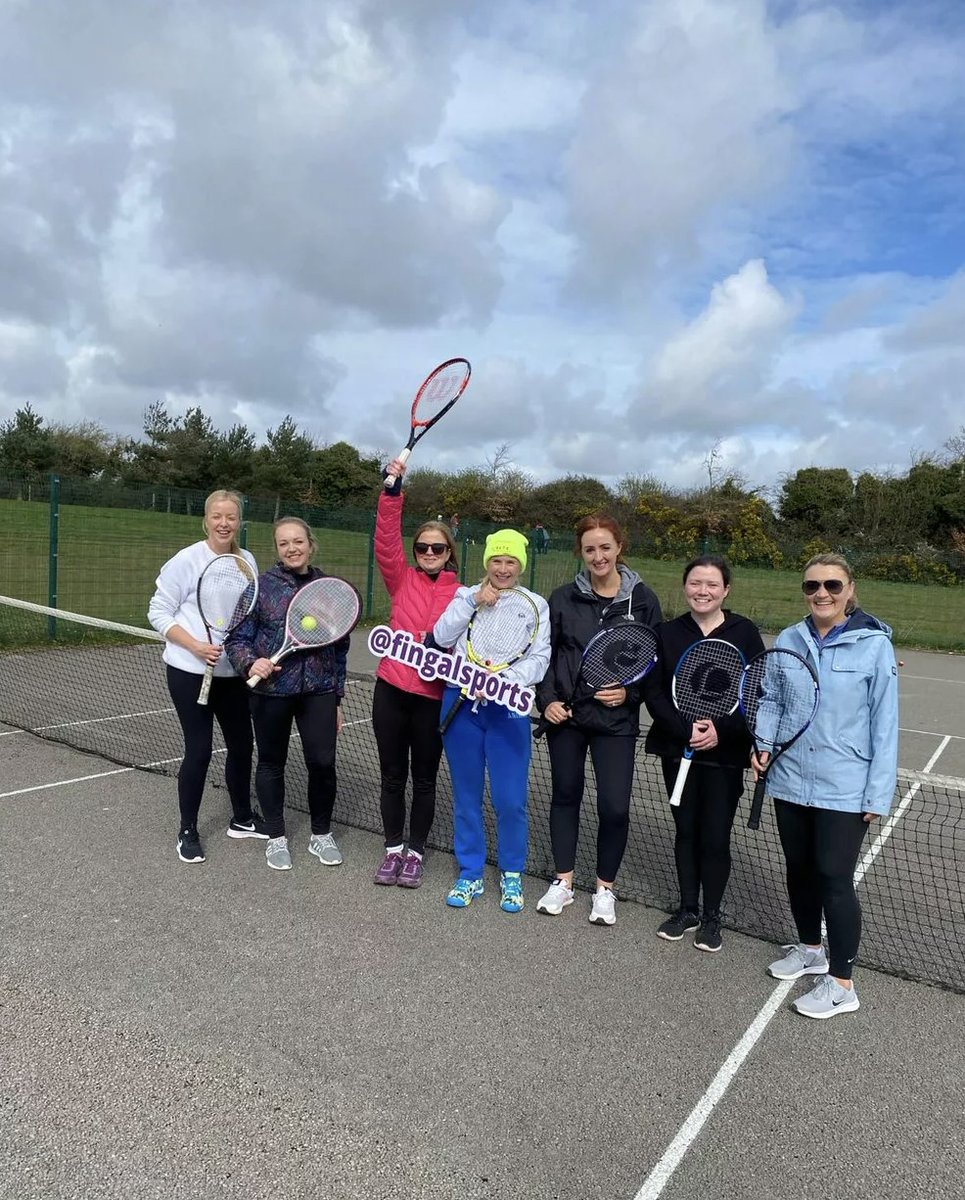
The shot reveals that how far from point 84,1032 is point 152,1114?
22.9 inches

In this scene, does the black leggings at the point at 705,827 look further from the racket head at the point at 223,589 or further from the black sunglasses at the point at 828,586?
the racket head at the point at 223,589

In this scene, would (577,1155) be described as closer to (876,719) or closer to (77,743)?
(876,719)

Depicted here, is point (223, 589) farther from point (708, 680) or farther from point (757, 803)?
point (757, 803)

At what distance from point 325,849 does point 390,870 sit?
0.47m

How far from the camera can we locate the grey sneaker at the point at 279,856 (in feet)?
15.6

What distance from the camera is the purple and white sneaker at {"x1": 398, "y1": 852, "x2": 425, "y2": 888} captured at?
15.1 ft

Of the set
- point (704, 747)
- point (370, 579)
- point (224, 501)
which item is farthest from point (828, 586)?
point (370, 579)

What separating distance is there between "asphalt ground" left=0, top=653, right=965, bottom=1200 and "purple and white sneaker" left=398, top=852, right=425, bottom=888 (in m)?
0.10

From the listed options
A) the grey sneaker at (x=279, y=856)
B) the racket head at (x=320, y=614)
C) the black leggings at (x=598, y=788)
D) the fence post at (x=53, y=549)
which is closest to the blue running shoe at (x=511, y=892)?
the black leggings at (x=598, y=788)

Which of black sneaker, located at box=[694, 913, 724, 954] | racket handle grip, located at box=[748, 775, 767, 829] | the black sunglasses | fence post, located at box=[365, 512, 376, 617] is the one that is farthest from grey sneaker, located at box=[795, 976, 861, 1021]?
fence post, located at box=[365, 512, 376, 617]

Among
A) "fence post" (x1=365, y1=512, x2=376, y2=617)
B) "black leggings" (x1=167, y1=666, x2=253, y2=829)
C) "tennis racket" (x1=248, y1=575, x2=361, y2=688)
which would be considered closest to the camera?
"tennis racket" (x1=248, y1=575, x2=361, y2=688)

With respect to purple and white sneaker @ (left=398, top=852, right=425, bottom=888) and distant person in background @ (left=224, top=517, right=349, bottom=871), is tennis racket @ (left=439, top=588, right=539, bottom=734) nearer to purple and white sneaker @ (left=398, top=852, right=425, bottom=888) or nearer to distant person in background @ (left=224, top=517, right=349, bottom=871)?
distant person in background @ (left=224, top=517, right=349, bottom=871)

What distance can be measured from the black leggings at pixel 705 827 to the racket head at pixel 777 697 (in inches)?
11.8

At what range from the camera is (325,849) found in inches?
193
